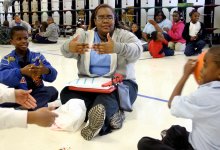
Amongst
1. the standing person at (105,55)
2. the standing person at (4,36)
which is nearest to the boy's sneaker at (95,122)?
the standing person at (105,55)

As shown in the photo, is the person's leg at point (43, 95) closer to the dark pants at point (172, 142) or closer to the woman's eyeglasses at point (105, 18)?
the woman's eyeglasses at point (105, 18)

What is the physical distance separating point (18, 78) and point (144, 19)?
8.05 metres

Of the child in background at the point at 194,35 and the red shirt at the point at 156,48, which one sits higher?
the child in background at the point at 194,35

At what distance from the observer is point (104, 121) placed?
2.18 m

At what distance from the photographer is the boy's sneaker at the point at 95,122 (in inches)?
81.7

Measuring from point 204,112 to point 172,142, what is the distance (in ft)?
1.36

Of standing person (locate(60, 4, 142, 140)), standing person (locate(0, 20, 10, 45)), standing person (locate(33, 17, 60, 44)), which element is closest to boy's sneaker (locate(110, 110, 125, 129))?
standing person (locate(60, 4, 142, 140))

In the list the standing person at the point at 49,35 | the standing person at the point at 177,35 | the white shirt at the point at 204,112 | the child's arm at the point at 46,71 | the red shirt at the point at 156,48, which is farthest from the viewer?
the standing person at the point at 49,35

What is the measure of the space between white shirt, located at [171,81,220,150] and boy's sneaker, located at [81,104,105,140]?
2.32 ft

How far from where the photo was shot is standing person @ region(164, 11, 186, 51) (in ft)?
Result: 23.5

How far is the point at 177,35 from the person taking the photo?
7234 millimetres

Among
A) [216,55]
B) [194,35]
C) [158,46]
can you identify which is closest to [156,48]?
[158,46]

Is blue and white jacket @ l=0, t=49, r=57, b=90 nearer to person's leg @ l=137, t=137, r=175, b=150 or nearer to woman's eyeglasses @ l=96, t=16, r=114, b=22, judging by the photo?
woman's eyeglasses @ l=96, t=16, r=114, b=22

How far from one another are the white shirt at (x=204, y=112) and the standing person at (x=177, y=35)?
19.3ft
